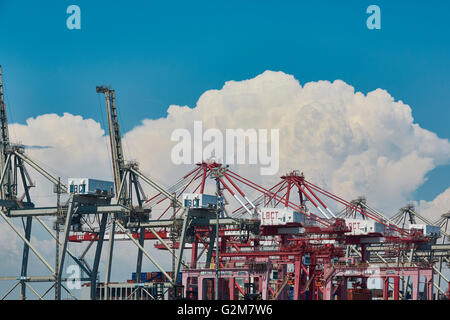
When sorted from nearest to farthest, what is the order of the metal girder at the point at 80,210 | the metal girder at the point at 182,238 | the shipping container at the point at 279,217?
the metal girder at the point at 80,210, the metal girder at the point at 182,238, the shipping container at the point at 279,217

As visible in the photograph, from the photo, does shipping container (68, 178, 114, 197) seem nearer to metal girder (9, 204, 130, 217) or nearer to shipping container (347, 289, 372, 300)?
metal girder (9, 204, 130, 217)

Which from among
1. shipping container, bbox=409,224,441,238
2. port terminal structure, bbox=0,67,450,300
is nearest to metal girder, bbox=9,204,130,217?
port terminal structure, bbox=0,67,450,300

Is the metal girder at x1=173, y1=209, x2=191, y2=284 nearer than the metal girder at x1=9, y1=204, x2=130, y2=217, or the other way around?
the metal girder at x1=9, y1=204, x2=130, y2=217

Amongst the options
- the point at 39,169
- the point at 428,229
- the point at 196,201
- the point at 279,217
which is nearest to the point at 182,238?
the point at 196,201

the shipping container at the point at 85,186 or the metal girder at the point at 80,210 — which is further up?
the shipping container at the point at 85,186

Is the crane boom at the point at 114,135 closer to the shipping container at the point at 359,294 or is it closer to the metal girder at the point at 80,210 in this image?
the metal girder at the point at 80,210

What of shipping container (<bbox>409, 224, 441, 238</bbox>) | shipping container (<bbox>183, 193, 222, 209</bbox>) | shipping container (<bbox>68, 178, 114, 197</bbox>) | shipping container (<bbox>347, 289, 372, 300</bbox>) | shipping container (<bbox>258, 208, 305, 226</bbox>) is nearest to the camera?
shipping container (<bbox>68, 178, 114, 197</bbox>)

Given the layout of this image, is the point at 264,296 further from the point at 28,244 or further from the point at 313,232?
the point at 28,244

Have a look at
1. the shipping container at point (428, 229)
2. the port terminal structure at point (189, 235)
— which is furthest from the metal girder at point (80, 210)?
the shipping container at point (428, 229)

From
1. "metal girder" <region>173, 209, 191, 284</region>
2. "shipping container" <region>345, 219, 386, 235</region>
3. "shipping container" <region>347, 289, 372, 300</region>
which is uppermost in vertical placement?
"shipping container" <region>345, 219, 386, 235</region>

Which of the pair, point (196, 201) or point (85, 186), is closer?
point (85, 186)

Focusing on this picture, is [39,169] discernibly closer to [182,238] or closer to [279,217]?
[182,238]

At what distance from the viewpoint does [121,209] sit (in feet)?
265

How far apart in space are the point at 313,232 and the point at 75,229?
82.3 ft
